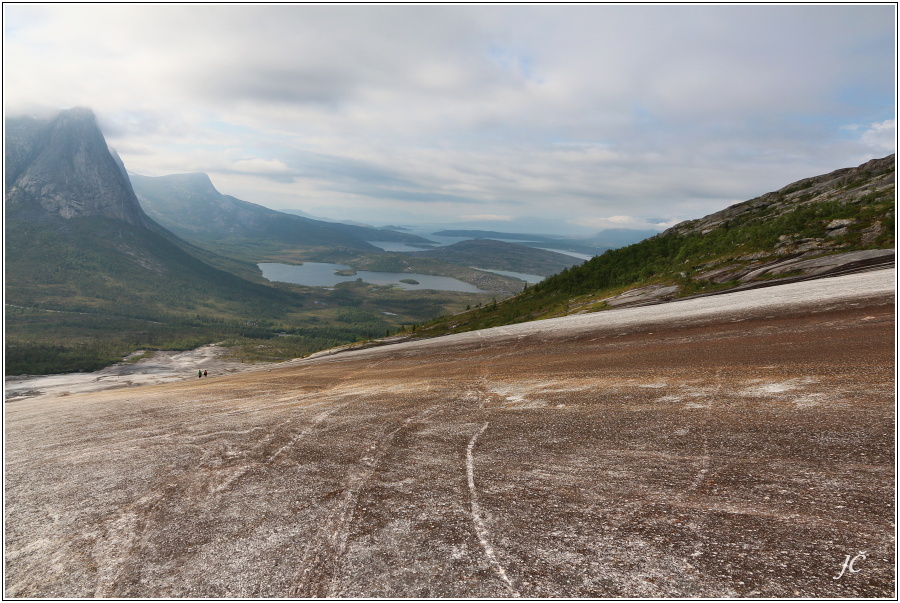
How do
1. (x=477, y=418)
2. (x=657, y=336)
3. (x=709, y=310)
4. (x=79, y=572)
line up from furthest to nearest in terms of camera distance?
(x=709, y=310)
(x=657, y=336)
(x=477, y=418)
(x=79, y=572)

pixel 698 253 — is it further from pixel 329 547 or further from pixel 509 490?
pixel 329 547

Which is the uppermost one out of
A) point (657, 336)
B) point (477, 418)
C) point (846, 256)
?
point (846, 256)

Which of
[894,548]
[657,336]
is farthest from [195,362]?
[894,548]

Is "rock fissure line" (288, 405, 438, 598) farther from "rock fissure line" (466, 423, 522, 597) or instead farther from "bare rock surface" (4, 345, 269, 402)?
"bare rock surface" (4, 345, 269, 402)

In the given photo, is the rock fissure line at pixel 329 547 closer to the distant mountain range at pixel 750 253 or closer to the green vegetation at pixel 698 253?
the distant mountain range at pixel 750 253

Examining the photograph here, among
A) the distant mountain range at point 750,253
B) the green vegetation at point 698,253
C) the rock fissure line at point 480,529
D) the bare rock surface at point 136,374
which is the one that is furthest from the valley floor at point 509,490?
the bare rock surface at point 136,374

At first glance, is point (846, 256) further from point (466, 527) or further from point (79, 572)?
point (79, 572)

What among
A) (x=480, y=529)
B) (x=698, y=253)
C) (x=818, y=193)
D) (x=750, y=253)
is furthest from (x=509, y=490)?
(x=818, y=193)

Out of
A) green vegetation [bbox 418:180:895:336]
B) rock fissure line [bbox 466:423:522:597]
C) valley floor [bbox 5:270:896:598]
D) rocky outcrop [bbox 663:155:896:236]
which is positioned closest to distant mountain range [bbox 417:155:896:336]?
green vegetation [bbox 418:180:895:336]
